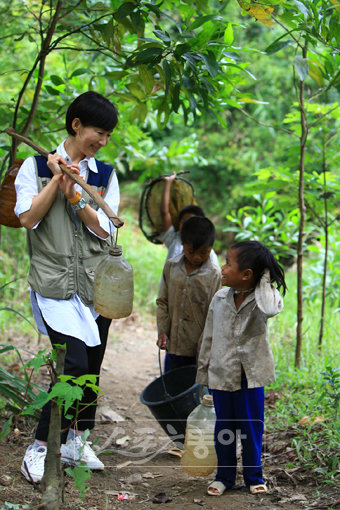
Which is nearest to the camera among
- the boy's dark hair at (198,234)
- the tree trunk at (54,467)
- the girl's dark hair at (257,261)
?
the tree trunk at (54,467)

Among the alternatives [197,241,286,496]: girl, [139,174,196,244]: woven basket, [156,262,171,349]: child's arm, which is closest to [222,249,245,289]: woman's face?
[197,241,286,496]: girl

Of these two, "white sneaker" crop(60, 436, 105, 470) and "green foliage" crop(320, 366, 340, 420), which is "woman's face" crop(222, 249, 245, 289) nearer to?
"green foliage" crop(320, 366, 340, 420)

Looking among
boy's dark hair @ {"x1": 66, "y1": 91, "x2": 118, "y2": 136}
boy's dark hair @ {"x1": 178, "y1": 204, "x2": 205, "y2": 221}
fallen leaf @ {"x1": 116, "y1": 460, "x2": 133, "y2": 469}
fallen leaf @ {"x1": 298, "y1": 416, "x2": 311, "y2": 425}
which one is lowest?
fallen leaf @ {"x1": 116, "y1": 460, "x2": 133, "y2": 469}

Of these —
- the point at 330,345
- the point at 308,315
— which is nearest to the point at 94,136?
the point at 330,345

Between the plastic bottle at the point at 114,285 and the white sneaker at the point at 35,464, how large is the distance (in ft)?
2.69

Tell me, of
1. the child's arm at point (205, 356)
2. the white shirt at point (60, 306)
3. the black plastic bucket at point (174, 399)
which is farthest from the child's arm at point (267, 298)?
the white shirt at point (60, 306)

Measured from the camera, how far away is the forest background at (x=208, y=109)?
Answer: 331cm

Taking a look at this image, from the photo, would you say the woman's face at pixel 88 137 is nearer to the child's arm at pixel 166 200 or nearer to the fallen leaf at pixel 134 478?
the child's arm at pixel 166 200

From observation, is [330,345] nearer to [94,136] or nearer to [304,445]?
[304,445]

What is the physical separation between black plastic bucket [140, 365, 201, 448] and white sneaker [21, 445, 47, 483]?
72cm

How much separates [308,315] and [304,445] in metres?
3.19

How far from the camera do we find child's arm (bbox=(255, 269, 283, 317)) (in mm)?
2977

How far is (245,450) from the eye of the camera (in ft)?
10.2

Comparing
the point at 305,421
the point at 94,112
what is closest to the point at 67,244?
the point at 94,112
